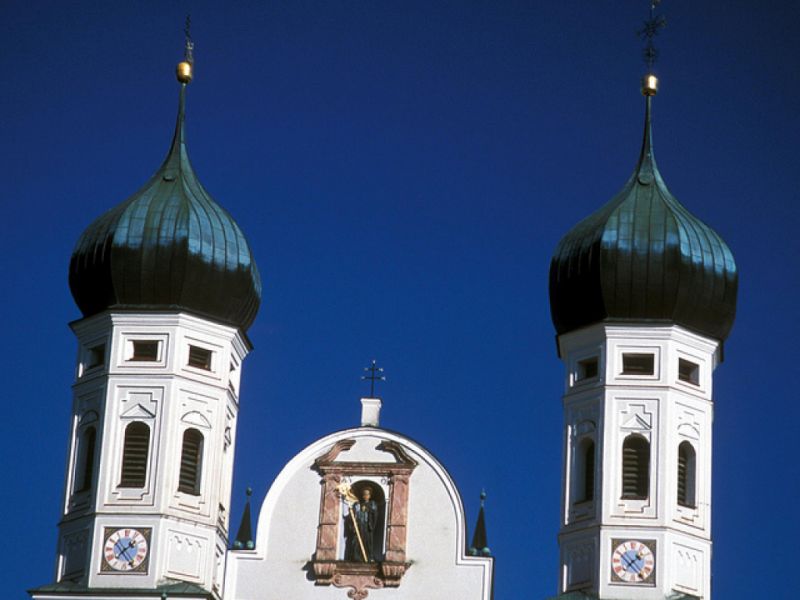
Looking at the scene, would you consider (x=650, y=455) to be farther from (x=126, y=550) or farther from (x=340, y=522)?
(x=126, y=550)

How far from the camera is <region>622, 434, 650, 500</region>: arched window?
129 ft

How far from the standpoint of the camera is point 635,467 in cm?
3953

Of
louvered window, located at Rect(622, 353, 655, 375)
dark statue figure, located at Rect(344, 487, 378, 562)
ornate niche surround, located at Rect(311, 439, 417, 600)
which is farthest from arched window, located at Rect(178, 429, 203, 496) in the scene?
louvered window, located at Rect(622, 353, 655, 375)

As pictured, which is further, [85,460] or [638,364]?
[85,460]

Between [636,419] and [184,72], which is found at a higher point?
[184,72]

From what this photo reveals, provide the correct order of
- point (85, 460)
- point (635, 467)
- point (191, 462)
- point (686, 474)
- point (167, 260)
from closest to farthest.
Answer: point (635, 467) → point (686, 474) → point (191, 462) → point (85, 460) → point (167, 260)

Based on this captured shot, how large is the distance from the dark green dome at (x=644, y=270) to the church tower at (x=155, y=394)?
4.86 metres

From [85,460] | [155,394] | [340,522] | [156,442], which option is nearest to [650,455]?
[340,522]

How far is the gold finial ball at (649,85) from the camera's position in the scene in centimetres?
4241

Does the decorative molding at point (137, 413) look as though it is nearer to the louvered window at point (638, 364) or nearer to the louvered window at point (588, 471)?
the louvered window at point (588, 471)

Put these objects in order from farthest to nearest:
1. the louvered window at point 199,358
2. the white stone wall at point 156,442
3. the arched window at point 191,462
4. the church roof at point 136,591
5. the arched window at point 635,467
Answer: the louvered window at point 199,358 < the arched window at point 191,462 < the arched window at point 635,467 < the white stone wall at point 156,442 < the church roof at point 136,591

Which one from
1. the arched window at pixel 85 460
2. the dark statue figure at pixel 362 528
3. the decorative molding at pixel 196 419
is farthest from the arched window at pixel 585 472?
the arched window at pixel 85 460

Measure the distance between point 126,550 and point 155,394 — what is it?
7.80 feet

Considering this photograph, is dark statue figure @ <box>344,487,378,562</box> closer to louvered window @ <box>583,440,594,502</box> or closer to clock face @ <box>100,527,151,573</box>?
clock face @ <box>100,527,151,573</box>
